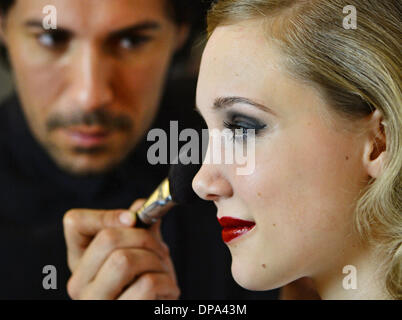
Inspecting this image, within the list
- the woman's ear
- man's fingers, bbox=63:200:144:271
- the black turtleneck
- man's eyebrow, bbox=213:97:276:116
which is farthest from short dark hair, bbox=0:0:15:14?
the woman's ear

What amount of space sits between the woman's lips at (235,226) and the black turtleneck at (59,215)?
341 mm

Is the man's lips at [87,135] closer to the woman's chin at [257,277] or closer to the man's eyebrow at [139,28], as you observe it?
the man's eyebrow at [139,28]

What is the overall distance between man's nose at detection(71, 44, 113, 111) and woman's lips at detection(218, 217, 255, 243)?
370 millimetres

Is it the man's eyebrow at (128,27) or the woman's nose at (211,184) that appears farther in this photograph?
the man's eyebrow at (128,27)

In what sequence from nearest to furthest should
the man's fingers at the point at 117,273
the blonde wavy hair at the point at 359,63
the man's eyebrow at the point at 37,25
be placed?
the blonde wavy hair at the point at 359,63, the man's fingers at the point at 117,273, the man's eyebrow at the point at 37,25

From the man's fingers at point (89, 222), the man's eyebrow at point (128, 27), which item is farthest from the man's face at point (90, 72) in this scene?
the man's fingers at point (89, 222)

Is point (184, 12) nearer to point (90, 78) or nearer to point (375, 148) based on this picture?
point (90, 78)

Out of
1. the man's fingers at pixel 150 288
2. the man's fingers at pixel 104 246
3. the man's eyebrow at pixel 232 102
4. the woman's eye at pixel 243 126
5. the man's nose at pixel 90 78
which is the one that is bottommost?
the man's fingers at pixel 150 288

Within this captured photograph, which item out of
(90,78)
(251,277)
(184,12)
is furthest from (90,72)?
(251,277)

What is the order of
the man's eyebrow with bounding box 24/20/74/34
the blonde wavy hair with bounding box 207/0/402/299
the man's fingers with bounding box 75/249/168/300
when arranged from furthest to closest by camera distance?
1. the man's eyebrow with bounding box 24/20/74/34
2. the man's fingers with bounding box 75/249/168/300
3. the blonde wavy hair with bounding box 207/0/402/299

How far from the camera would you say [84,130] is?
2.79 ft

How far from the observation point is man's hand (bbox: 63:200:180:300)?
2.07 feet

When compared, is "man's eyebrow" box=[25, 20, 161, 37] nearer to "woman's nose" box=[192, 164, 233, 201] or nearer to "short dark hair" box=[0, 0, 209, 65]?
"short dark hair" box=[0, 0, 209, 65]

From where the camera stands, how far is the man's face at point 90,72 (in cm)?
81
